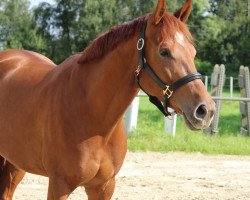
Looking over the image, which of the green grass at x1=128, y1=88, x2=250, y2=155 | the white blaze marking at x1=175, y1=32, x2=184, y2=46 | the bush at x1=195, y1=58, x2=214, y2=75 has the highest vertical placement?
the white blaze marking at x1=175, y1=32, x2=184, y2=46

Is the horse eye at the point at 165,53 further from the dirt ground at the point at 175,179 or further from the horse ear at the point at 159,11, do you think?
the dirt ground at the point at 175,179

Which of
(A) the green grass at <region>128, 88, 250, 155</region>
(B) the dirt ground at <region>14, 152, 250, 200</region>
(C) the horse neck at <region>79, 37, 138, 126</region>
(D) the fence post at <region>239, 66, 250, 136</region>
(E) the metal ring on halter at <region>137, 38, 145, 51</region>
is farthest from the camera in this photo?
(D) the fence post at <region>239, 66, 250, 136</region>

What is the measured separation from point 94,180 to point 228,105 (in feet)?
57.5

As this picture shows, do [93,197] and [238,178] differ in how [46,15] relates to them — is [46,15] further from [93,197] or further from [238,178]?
[93,197]

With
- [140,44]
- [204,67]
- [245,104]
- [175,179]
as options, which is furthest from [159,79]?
[204,67]

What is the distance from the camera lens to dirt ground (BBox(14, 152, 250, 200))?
5.12 m

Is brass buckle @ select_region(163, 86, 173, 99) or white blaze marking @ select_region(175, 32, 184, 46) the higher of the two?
white blaze marking @ select_region(175, 32, 184, 46)

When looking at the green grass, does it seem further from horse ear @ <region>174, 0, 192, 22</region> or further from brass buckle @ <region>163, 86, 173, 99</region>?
brass buckle @ <region>163, 86, 173, 99</region>

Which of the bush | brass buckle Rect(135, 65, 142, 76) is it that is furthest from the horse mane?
the bush

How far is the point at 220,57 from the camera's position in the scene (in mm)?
40031

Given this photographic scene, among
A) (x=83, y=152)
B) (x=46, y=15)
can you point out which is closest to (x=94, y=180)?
(x=83, y=152)

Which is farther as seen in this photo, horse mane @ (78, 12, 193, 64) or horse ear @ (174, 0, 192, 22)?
horse ear @ (174, 0, 192, 22)

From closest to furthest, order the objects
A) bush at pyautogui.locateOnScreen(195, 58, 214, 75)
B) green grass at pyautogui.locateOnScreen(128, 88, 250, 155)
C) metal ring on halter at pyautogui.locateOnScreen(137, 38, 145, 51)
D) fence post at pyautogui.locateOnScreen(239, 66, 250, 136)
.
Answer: metal ring on halter at pyautogui.locateOnScreen(137, 38, 145, 51) → green grass at pyautogui.locateOnScreen(128, 88, 250, 155) → fence post at pyautogui.locateOnScreen(239, 66, 250, 136) → bush at pyautogui.locateOnScreen(195, 58, 214, 75)

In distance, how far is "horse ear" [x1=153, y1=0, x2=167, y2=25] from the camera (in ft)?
8.21
